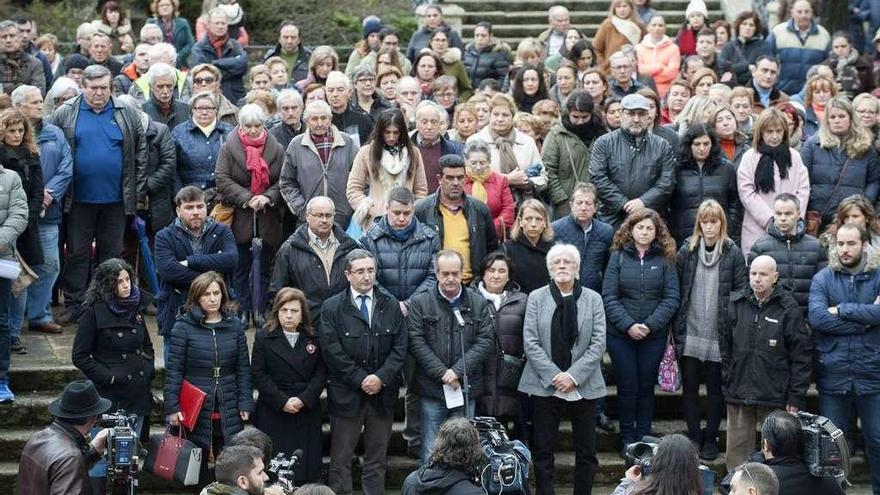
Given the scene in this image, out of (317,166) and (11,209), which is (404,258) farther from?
(11,209)

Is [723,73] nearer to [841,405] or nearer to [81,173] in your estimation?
[841,405]

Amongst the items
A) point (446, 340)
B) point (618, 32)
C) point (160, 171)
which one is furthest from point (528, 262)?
point (618, 32)

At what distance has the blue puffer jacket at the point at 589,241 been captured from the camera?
47.3 feet

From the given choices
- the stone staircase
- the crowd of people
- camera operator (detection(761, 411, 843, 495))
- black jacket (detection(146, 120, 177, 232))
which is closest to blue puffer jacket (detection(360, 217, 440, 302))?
the crowd of people

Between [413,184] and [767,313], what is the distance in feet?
10.4

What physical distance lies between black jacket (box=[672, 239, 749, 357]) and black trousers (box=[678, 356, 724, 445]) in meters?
0.17

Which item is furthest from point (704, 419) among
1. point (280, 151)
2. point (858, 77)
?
point (858, 77)

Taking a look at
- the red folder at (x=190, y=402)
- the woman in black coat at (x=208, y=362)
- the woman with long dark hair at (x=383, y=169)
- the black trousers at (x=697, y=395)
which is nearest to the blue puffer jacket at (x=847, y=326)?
the black trousers at (x=697, y=395)

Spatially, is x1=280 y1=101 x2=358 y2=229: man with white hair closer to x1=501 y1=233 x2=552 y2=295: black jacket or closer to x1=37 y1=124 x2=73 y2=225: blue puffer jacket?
x1=501 y1=233 x2=552 y2=295: black jacket

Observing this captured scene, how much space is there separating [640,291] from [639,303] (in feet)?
0.33

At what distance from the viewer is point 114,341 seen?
13.1 meters

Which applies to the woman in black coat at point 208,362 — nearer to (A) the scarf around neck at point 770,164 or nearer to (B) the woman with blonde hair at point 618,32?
(A) the scarf around neck at point 770,164

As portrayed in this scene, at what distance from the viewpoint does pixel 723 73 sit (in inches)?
750

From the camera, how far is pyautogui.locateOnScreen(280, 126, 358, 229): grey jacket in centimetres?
1474
